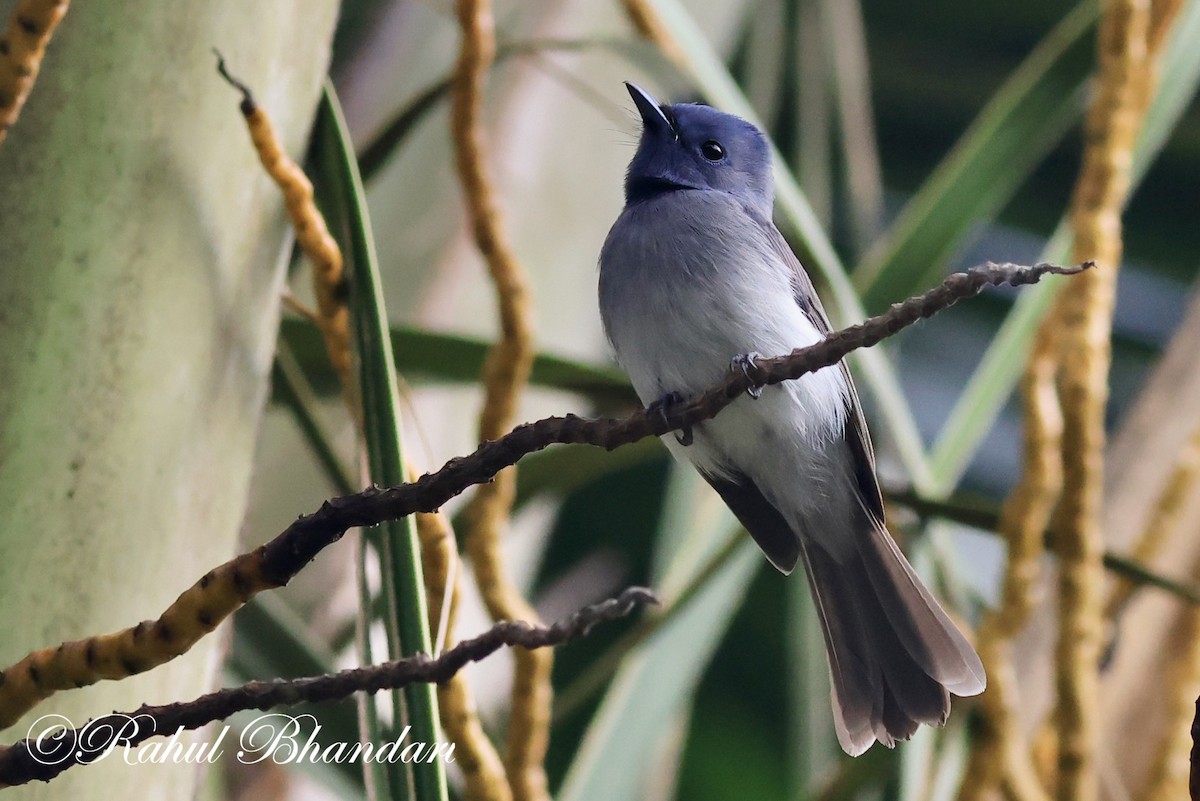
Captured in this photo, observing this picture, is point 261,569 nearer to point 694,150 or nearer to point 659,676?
point 659,676

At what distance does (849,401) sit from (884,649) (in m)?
0.38

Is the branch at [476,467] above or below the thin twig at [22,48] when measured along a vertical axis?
below

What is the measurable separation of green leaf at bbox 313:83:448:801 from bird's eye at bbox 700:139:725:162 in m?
Result: 1.04

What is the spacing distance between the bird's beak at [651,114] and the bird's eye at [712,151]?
6cm

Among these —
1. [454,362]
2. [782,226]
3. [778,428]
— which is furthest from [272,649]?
[782,226]

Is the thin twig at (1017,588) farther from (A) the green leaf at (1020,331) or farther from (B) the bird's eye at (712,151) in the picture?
(B) the bird's eye at (712,151)

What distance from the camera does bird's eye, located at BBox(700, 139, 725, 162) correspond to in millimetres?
2309

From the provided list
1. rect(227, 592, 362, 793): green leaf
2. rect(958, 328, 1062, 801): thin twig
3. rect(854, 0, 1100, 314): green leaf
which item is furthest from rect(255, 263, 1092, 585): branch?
rect(854, 0, 1100, 314): green leaf

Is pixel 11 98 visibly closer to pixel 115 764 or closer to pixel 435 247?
pixel 115 764

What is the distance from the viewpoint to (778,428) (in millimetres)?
1969

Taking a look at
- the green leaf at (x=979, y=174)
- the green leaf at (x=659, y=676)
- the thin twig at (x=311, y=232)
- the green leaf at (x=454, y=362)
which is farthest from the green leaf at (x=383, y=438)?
the green leaf at (x=979, y=174)

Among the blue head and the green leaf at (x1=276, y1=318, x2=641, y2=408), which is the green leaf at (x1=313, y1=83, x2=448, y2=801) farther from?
the blue head

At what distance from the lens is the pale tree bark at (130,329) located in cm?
104

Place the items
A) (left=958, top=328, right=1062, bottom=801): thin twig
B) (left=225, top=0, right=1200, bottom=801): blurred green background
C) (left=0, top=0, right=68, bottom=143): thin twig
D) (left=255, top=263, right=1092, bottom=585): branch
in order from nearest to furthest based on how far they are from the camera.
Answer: (left=255, top=263, right=1092, bottom=585): branch < (left=0, top=0, right=68, bottom=143): thin twig < (left=958, top=328, right=1062, bottom=801): thin twig < (left=225, top=0, right=1200, bottom=801): blurred green background
